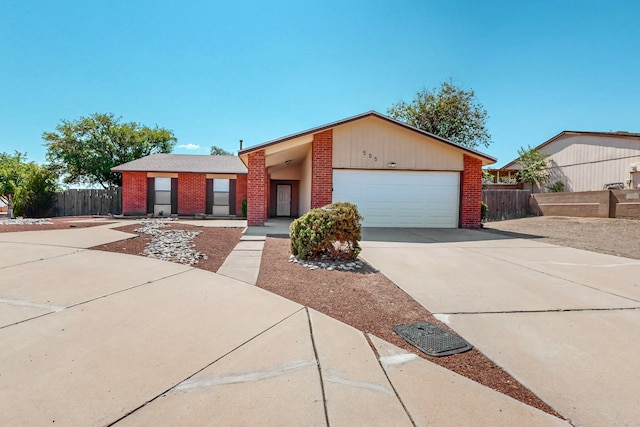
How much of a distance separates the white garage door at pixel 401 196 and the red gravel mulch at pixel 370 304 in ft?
20.0

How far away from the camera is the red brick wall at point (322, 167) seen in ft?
35.8

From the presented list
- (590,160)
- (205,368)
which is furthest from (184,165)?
(590,160)

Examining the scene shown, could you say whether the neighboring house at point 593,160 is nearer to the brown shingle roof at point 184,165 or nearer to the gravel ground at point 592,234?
the gravel ground at point 592,234

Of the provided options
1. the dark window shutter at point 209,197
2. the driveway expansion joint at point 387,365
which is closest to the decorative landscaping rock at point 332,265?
the driveway expansion joint at point 387,365

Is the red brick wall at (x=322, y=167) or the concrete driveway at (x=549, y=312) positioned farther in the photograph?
the red brick wall at (x=322, y=167)

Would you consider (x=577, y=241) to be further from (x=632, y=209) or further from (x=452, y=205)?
(x=632, y=209)

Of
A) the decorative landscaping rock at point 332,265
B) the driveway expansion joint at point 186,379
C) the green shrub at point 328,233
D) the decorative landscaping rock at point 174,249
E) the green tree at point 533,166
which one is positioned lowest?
the driveway expansion joint at point 186,379

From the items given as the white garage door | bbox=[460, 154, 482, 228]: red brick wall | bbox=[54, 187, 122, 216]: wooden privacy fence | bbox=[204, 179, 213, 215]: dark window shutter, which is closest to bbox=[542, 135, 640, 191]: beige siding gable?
bbox=[460, 154, 482, 228]: red brick wall

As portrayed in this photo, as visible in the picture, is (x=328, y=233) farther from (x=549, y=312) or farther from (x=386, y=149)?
(x=386, y=149)

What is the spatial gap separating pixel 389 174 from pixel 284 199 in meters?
8.39

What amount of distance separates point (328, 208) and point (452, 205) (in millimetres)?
7555

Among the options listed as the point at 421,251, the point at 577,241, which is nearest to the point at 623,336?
the point at 421,251

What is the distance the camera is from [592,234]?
401 inches

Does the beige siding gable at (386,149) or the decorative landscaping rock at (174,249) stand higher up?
the beige siding gable at (386,149)
